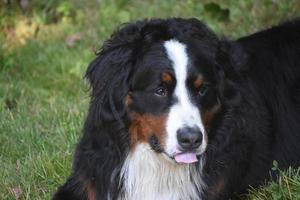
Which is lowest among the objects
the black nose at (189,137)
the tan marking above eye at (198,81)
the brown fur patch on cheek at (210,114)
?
the black nose at (189,137)

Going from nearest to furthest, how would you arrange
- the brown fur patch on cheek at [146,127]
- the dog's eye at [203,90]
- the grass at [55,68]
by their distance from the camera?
the brown fur patch on cheek at [146,127]
the dog's eye at [203,90]
the grass at [55,68]

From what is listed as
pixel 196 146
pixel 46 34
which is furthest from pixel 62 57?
pixel 196 146

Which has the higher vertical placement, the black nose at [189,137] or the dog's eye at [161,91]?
the dog's eye at [161,91]

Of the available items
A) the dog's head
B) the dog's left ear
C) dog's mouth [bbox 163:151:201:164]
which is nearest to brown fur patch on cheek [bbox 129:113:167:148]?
the dog's head

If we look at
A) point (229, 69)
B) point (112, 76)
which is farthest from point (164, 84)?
point (229, 69)

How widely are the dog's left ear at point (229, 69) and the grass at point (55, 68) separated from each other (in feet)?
2.28

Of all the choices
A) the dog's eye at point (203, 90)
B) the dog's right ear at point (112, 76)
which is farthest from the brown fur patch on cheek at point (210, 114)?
the dog's right ear at point (112, 76)

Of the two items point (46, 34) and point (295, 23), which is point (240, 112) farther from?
point (46, 34)

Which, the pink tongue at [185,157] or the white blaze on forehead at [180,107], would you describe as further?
the pink tongue at [185,157]

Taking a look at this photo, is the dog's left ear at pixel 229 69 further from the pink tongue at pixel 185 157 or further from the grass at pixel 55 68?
the grass at pixel 55 68

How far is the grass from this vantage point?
16.3 feet

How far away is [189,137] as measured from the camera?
11.8 ft

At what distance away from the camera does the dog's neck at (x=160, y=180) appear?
13.1 ft

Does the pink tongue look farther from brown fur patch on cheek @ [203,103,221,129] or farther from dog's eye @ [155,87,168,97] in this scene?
dog's eye @ [155,87,168,97]
